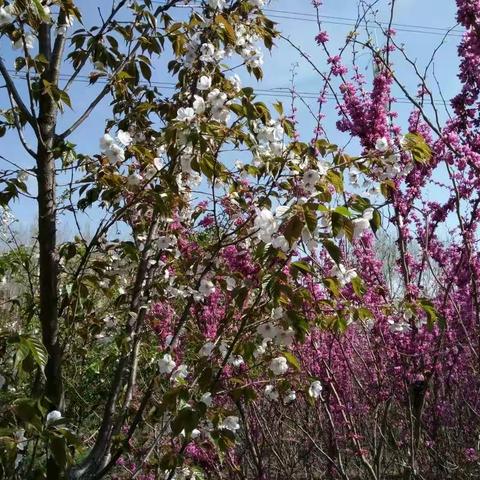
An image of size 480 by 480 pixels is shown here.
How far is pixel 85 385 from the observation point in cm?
764

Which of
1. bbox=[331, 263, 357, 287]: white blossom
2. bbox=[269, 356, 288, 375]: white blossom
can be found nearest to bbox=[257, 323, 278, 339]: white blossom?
bbox=[269, 356, 288, 375]: white blossom

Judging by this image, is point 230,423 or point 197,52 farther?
point 197,52

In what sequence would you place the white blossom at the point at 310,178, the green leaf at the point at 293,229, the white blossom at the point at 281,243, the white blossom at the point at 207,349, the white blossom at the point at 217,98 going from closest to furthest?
the green leaf at the point at 293,229, the white blossom at the point at 281,243, the white blossom at the point at 310,178, the white blossom at the point at 217,98, the white blossom at the point at 207,349

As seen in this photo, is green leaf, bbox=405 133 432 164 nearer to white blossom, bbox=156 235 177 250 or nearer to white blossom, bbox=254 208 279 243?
white blossom, bbox=254 208 279 243

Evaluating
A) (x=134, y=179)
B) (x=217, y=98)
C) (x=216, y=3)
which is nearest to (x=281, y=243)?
(x=217, y=98)

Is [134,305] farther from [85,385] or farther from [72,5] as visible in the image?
[85,385]

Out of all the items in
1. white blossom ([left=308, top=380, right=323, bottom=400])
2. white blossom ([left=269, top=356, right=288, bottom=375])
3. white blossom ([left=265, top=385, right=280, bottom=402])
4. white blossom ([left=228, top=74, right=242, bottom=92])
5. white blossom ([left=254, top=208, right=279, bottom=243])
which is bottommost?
white blossom ([left=265, top=385, right=280, bottom=402])

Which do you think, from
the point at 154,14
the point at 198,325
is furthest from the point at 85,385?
the point at 154,14

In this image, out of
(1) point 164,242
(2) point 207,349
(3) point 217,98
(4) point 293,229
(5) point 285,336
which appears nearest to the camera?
(4) point 293,229

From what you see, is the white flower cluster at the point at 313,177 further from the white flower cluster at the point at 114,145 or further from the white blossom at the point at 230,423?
the white blossom at the point at 230,423

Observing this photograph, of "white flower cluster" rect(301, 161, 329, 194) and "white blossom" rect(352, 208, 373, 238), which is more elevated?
"white flower cluster" rect(301, 161, 329, 194)

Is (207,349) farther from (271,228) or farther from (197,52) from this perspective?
(197,52)

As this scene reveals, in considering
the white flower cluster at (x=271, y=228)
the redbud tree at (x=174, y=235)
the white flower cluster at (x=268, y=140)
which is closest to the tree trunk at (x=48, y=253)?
the redbud tree at (x=174, y=235)

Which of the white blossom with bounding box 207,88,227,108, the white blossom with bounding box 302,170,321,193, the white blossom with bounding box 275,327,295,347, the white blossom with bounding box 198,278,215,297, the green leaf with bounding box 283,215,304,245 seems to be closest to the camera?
the green leaf with bounding box 283,215,304,245
